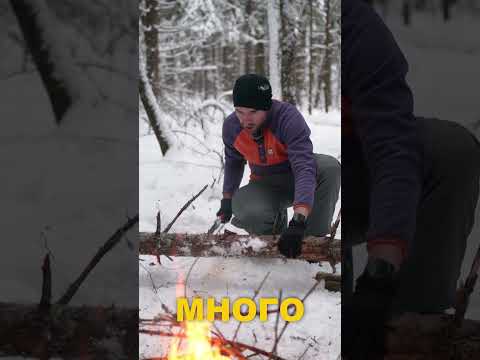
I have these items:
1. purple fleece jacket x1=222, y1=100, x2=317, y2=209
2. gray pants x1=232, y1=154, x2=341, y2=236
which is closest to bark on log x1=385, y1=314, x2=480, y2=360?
gray pants x1=232, y1=154, x2=341, y2=236

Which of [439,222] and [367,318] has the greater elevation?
[439,222]

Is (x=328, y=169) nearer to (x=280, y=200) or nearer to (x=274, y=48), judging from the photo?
(x=280, y=200)

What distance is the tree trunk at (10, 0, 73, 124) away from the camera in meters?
1.91

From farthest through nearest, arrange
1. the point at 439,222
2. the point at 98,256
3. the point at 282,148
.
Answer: the point at 98,256 → the point at 282,148 → the point at 439,222

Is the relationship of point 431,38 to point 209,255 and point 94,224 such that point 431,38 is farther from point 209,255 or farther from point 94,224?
point 94,224

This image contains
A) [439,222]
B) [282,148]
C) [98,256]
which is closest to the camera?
[439,222]

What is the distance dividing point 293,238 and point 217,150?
0.44m

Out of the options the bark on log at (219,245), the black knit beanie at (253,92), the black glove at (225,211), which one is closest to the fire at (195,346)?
the bark on log at (219,245)

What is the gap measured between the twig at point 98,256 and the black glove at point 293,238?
568 mm

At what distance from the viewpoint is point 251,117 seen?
1741 mm

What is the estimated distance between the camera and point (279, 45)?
1.87 metres

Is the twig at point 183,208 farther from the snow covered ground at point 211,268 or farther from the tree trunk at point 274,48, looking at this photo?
the tree trunk at point 274,48

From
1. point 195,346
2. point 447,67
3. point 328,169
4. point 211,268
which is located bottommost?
point 195,346

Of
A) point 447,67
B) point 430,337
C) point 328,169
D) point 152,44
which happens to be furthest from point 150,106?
point 430,337
